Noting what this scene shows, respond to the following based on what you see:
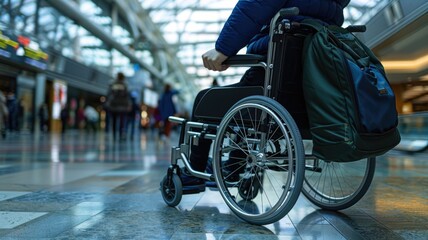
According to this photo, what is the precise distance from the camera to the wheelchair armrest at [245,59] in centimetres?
244

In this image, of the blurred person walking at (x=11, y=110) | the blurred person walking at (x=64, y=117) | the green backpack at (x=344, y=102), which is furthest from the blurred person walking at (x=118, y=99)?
the blurred person walking at (x=64, y=117)

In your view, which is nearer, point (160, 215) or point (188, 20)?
point (160, 215)

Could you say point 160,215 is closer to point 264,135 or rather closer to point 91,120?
point 264,135

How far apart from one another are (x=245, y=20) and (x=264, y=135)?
0.64 m

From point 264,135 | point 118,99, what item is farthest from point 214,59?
point 118,99

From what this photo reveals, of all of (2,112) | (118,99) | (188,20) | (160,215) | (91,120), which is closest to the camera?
(160,215)

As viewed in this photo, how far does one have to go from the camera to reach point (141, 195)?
340 cm

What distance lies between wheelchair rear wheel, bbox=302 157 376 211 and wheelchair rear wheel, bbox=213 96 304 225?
1.49 ft

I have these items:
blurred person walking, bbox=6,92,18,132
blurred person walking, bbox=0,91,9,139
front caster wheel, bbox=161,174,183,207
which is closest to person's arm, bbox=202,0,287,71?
front caster wheel, bbox=161,174,183,207

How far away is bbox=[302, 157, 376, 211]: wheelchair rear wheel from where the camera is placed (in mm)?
2709

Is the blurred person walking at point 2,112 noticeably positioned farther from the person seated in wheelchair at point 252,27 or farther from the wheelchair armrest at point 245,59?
the wheelchair armrest at point 245,59

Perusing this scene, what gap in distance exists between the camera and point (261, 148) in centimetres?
238

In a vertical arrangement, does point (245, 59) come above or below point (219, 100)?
above

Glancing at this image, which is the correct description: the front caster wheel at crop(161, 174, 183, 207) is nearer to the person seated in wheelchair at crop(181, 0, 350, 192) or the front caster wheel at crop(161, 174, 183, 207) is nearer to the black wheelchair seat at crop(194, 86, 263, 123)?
the person seated in wheelchair at crop(181, 0, 350, 192)
